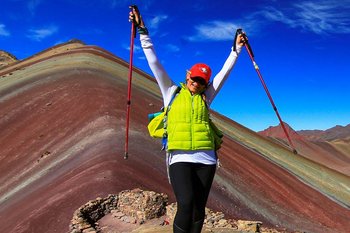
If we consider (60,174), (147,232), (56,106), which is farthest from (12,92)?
(147,232)

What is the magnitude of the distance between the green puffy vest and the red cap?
21 cm

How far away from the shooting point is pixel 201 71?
5438 millimetres

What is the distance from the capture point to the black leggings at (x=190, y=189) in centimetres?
516

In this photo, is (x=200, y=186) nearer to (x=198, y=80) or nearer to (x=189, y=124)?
(x=189, y=124)

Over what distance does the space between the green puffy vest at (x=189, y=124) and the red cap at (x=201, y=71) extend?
207 mm

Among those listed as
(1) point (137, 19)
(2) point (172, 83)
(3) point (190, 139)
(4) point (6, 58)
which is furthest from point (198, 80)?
(4) point (6, 58)

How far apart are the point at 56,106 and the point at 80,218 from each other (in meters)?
16.0

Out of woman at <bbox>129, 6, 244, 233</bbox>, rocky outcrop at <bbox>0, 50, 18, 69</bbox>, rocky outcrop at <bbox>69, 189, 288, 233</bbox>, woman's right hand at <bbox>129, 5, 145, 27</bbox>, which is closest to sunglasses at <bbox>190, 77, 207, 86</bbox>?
woman at <bbox>129, 6, 244, 233</bbox>

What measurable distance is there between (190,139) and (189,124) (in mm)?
173

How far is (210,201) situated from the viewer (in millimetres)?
13508

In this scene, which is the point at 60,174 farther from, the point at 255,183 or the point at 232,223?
the point at 255,183

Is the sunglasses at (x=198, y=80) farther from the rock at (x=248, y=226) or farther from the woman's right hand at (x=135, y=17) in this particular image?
the rock at (x=248, y=226)

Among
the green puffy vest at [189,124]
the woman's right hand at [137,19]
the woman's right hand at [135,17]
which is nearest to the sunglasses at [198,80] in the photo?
the green puffy vest at [189,124]

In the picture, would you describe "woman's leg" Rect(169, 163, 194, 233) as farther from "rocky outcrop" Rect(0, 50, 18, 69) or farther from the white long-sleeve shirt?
"rocky outcrop" Rect(0, 50, 18, 69)
